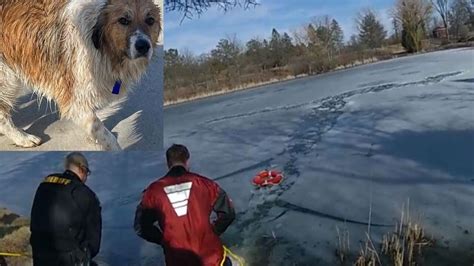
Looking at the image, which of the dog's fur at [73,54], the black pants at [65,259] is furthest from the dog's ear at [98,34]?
the black pants at [65,259]

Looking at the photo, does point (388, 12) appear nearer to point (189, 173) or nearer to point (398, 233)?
point (398, 233)

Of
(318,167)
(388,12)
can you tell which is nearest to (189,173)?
(318,167)

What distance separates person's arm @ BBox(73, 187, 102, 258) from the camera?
3725 mm

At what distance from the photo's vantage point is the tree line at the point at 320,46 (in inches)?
167

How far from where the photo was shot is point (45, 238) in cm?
377

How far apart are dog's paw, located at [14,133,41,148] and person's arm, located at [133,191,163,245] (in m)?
1.00

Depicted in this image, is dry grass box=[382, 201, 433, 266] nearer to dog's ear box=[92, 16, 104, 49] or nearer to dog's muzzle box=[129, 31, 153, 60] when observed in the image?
dog's muzzle box=[129, 31, 153, 60]

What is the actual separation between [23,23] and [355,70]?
2186 millimetres

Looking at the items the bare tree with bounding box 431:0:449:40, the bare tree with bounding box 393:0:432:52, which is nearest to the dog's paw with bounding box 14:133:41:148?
the bare tree with bounding box 393:0:432:52

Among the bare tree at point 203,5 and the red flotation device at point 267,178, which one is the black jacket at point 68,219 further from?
the bare tree at point 203,5

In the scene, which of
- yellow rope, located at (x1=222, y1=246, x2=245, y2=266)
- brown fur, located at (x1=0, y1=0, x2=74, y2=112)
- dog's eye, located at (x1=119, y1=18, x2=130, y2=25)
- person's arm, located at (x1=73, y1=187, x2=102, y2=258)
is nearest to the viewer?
person's arm, located at (x1=73, y1=187, x2=102, y2=258)

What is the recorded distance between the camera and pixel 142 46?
3.96m

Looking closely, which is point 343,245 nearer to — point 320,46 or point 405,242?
point 405,242

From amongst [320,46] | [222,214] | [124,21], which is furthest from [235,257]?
[124,21]
